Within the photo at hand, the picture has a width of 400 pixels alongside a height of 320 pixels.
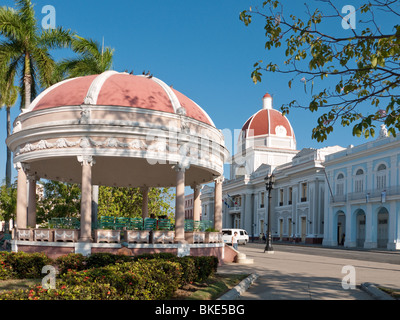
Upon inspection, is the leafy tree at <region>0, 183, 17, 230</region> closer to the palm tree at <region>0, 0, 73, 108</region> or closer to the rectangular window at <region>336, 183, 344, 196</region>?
the palm tree at <region>0, 0, 73, 108</region>

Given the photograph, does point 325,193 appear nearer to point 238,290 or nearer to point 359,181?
point 359,181

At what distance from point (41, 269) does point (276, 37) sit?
1015 centimetres

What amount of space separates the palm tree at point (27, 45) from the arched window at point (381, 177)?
112 feet

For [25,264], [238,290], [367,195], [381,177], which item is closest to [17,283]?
[25,264]

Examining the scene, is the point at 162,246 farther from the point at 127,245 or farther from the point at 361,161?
the point at 361,161

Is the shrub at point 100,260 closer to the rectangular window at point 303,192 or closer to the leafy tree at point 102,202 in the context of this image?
the leafy tree at point 102,202

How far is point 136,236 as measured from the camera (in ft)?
60.1

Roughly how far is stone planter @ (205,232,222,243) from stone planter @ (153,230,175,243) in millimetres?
2359

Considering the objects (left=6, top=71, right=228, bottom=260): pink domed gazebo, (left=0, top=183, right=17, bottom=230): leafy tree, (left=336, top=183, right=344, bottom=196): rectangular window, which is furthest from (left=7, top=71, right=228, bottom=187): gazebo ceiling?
(left=336, top=183, right=344, bottom=196): rectangular window

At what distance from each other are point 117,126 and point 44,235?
5279mm

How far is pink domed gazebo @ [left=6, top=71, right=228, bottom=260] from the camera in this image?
17875 millimetres

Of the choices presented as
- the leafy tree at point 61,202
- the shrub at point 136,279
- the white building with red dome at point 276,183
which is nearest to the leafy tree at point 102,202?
the leafy tree at point 61,202
